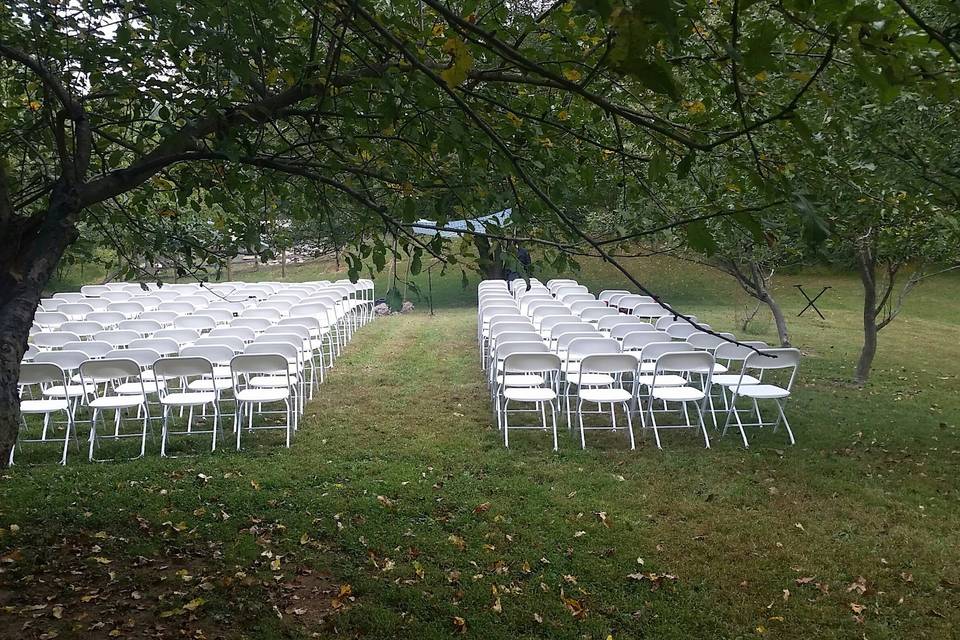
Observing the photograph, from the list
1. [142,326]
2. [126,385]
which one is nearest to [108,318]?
[142,326]

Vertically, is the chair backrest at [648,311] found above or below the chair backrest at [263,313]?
above

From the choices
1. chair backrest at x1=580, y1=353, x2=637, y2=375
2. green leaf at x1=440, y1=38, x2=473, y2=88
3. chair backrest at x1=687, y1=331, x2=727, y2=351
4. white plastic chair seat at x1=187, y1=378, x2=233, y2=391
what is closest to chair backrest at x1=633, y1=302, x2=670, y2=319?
chair backrest at x1=687, y1=331, x2=727, y2=351

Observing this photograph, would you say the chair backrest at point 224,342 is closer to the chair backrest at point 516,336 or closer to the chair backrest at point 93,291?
the chair backrest at point 516,336

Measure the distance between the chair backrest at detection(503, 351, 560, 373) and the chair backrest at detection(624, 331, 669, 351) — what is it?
155 cm

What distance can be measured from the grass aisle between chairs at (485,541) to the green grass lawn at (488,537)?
16 millimetres

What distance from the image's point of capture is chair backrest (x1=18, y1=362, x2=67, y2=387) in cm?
578

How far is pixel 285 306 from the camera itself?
11.5 meters

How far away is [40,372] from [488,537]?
431 centimetres

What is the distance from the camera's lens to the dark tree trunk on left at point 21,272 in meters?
3.26

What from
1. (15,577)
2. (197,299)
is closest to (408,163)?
(15,577)

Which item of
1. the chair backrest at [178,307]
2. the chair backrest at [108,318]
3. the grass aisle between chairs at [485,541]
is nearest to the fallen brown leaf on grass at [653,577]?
the grass aisle between chairs at [485,541]

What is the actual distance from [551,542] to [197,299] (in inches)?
427

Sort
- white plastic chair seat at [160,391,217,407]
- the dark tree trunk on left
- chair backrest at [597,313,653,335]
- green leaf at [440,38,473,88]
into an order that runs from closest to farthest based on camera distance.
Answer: green leaf at [440,38,473,88]
the dark tree trunk on left
white plastic chair seat at [160,391,217,407]
chair backrest at [597,313,653,335]

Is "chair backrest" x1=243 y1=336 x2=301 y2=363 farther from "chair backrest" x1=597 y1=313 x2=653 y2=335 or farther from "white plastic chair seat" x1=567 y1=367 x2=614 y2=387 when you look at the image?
"chair backrest" x1=597 y1=313 x2=653 y2=335
